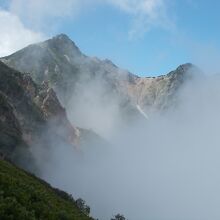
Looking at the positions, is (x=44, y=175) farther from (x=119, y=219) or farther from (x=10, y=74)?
(x=119, y=219)

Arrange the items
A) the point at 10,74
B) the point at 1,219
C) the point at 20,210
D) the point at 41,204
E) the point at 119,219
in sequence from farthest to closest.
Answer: the point at 10,74
the point at 119,219
the point at 41,204
the point at 20,210
the point at 1,219

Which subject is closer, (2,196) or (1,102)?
(2,196)

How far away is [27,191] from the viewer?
99.6 ft

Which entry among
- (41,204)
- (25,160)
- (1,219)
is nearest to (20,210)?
(1,219)

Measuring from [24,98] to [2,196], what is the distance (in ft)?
539

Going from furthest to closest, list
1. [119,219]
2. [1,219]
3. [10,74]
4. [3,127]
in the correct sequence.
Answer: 1. [10,74]
2. [3,127]
3. [119,219]
4. [1,219]

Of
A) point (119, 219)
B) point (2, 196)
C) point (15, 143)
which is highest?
point (15, 143)

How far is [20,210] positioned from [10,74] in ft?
543

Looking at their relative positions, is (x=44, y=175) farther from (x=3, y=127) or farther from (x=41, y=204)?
(x=41, y=204)

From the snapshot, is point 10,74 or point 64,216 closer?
point 64,216

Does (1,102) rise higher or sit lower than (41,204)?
higher

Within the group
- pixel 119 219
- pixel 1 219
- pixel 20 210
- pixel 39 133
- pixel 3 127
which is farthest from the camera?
pixel 39 133

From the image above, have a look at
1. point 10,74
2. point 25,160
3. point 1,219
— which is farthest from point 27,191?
point 10,74

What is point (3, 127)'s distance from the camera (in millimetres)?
148875
